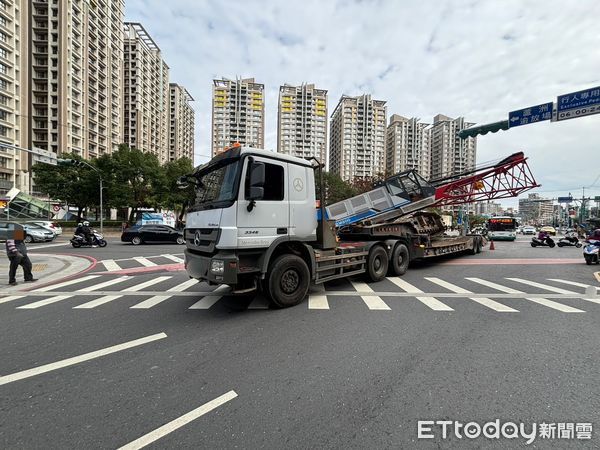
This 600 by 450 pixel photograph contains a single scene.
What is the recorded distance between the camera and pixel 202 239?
17.7ft

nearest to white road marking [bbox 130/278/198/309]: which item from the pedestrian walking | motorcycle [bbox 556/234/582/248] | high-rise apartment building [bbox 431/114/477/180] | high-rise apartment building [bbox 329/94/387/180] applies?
the pedestrian walking

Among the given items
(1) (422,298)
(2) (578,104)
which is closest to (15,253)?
(1) (422,298)

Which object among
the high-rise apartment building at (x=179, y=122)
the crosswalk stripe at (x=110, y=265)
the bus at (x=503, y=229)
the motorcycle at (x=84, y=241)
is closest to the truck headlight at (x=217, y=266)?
the crosswalk stripe at (x=110, y=265)

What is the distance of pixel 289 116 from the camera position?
109625 millimetres

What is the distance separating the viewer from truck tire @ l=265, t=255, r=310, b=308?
218 inches

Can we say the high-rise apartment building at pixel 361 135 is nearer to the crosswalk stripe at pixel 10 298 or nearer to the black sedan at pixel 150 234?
the black sedan at pixel 150 234

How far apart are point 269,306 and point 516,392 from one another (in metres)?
4.03

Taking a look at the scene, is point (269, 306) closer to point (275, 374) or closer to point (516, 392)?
point (275, 374)

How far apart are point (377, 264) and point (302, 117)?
109892 millimetres

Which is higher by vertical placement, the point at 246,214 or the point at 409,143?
the point at 409,143

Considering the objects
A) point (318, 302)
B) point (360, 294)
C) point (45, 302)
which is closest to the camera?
point (318, 302)

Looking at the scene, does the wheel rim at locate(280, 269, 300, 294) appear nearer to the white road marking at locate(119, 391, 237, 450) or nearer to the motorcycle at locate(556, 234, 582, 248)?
the white road marking at locate(119, 391, 237, 450)

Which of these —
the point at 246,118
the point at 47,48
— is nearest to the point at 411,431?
the point at 47,48

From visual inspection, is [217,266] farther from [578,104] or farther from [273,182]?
[578,104]
